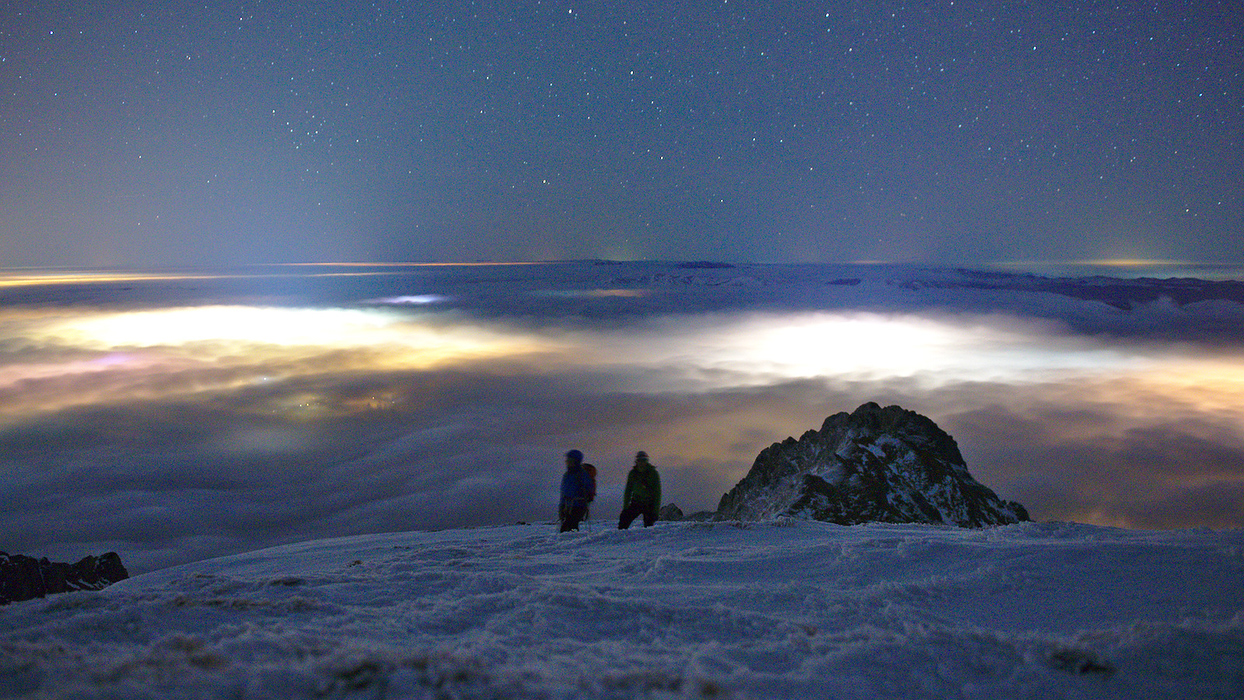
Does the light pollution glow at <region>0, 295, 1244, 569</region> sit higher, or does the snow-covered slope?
the snow-covered slope

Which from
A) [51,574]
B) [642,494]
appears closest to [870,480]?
[642,494]

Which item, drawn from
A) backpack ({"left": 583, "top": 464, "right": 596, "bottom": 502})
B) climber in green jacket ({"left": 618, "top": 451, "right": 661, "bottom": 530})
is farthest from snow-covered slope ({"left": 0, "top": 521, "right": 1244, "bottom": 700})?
backpack ({"left": 583, "top": 464, "right": 596, "bottom": 502})

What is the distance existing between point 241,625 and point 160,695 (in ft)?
5.70

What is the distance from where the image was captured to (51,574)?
46.2 meters

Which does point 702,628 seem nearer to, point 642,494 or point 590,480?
point 642,494

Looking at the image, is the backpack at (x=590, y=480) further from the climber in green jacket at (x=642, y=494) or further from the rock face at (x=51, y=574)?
the rock face at (x=51, y=574)

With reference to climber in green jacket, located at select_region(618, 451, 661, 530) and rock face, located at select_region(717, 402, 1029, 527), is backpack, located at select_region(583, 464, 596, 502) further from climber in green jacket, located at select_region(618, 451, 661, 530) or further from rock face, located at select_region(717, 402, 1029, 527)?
rock face, located at select_region(717, 402, 1029, 527)

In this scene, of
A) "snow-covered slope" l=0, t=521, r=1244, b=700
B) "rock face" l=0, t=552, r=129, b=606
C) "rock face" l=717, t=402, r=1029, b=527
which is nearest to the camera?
"snow-covered slope" l=0, t=521, r=1244, b=700

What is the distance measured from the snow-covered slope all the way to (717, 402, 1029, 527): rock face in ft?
130

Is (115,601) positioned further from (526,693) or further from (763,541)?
(763,541)

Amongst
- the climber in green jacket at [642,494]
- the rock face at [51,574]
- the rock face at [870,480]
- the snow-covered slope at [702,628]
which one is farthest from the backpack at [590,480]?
the rock face at [51,574]

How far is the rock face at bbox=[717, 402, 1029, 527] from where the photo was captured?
151 feet

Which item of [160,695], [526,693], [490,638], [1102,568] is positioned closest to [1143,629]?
[1102,568]

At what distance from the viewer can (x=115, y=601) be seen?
501 centimetres
